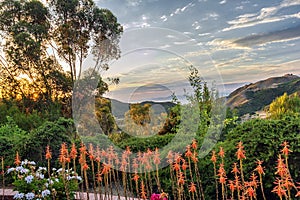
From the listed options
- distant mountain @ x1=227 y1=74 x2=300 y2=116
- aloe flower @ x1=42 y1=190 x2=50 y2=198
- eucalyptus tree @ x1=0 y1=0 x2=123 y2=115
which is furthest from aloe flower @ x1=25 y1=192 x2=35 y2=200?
eucalyptus tree @ x1=0 y1=0 x2=123 y2=115

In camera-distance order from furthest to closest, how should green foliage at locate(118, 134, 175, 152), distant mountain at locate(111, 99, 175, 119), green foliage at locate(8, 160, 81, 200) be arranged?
green foliage at locate(118, 134, 175, 152), distant mountain at locate(111, 99, 175, 119), green foliage at locate(8, 160, 81, 200)

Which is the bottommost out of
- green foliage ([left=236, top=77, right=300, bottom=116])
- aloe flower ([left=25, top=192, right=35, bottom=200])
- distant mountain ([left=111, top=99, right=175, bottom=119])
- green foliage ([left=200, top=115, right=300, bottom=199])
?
aloe flower ([left=25, top=192, right=35, bottom=200])

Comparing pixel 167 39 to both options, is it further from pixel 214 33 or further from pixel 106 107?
pixel 214 33

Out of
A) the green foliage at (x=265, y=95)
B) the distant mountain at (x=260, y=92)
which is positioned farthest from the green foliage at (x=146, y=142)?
the green foliage at (x=265, y=95)

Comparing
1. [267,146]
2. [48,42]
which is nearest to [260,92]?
[267,146]

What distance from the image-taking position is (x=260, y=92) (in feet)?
32.7

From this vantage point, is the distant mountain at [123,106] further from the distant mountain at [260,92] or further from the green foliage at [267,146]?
the distant mountain at [260,92]

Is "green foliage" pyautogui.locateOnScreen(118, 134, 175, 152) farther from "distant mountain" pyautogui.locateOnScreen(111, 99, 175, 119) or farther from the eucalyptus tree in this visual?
the eucalyptus tree

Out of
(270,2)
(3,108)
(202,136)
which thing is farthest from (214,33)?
(3,108)

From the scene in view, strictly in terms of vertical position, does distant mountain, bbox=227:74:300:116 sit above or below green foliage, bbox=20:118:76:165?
above

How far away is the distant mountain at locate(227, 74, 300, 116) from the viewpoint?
937cm

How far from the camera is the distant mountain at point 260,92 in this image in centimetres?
937

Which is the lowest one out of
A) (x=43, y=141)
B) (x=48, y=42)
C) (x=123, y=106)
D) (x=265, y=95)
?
(x=43, y=141)

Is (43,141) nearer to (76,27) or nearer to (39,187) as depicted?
(39,187)
